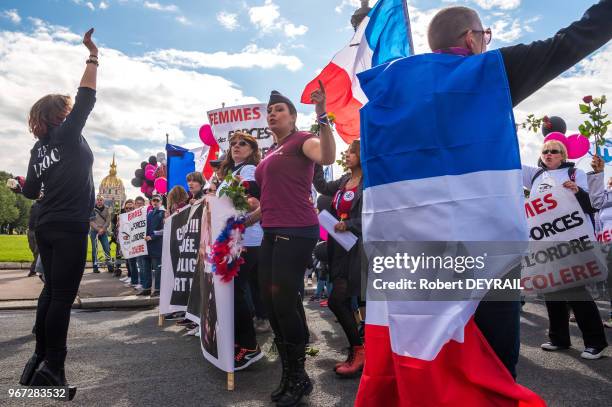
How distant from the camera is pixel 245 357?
3895 mm

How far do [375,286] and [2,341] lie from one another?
4.86m

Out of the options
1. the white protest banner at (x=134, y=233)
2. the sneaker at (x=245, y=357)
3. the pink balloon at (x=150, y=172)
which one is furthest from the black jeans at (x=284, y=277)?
the pink balloon at (x=150, y=172)

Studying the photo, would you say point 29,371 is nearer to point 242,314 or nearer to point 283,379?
point 242,314

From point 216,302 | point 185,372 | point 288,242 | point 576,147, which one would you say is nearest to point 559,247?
point 576,147

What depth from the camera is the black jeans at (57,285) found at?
10.0 ft

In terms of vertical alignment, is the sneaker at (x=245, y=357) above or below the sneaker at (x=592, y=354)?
above

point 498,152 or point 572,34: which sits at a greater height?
point 572,34

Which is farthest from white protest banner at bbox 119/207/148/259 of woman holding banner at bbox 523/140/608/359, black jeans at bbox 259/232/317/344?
woman holding banner at bbox 523/140/608/359

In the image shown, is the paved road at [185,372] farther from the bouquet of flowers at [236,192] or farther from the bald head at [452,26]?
the bald head at [452,26]

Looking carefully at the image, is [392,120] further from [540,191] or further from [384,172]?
[540,191]

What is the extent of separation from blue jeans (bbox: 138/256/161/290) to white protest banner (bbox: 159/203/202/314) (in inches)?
106

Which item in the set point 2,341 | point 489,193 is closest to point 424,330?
point 489,193

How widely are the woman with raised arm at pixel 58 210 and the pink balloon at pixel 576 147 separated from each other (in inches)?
198

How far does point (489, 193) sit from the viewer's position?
1.54m
